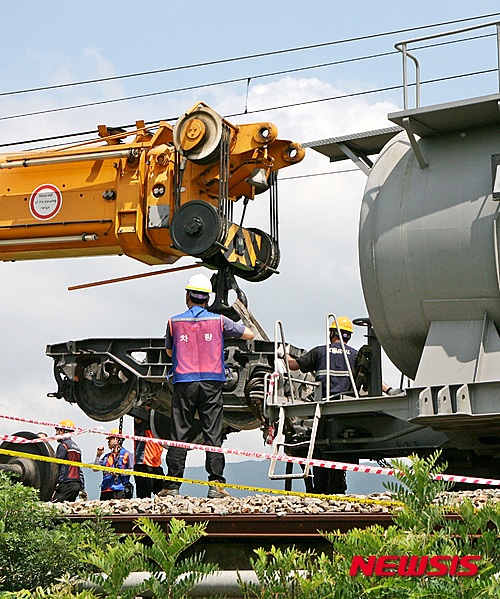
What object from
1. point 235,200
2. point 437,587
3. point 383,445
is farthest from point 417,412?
point 235,200

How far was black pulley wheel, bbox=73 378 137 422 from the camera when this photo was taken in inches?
599

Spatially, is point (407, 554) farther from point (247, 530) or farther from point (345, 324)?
point (345, 324)

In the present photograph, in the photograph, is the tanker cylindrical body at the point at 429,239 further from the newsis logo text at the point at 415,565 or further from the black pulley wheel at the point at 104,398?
the black pulley wheel at the point at 104,398

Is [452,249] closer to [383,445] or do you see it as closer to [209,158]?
[383,445]

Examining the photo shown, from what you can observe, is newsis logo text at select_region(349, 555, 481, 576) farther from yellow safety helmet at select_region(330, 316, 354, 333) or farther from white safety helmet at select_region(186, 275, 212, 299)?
yellow safety helmet at select_region(330, 316, 354, 333)

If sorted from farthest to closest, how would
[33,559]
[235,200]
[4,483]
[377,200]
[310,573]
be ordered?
[235,200]
[377,200]
[4,483]
[33,559]
[310,573]

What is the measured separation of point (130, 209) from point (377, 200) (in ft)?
18.9

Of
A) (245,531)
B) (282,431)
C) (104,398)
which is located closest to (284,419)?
(282,431)

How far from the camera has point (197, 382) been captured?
980cm

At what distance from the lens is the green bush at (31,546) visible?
5.95m

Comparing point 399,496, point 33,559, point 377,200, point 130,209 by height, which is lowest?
point 33,559

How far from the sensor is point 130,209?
14883mm

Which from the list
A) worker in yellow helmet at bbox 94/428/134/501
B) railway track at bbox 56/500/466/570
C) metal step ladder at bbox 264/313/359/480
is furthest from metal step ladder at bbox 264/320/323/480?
worker in yellow helmet at bbox 94/428/134/501

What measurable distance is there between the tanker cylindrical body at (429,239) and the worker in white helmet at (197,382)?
5.31 ft
